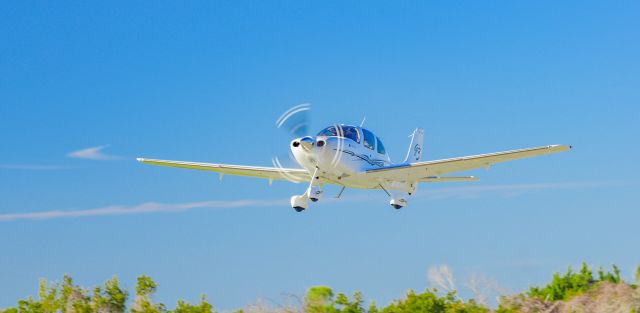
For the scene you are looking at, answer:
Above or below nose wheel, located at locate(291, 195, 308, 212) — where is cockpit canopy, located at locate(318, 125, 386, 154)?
above

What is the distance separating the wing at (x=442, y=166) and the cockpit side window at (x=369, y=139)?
1.20 meters

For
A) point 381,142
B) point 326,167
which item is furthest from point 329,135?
point 381,142

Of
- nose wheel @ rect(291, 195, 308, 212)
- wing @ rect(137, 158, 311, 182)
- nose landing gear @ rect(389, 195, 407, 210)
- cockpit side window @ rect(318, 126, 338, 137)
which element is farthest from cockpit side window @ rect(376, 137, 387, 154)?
nose wheel @ rect(291, 195, 308, 212)

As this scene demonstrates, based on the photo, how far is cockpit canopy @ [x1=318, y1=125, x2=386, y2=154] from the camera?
31.0m

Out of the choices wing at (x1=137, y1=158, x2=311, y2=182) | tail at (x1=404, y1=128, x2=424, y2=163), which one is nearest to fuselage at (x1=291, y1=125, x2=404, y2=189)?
wing at (x1=137, y1=158, x2=311, y2=182)

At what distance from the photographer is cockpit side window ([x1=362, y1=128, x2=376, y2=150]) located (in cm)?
3256

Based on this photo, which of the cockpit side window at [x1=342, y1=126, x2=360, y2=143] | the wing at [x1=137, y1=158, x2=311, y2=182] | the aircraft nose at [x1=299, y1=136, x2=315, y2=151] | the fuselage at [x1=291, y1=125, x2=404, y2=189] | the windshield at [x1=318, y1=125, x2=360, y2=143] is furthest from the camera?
the wing at [x1=137, y1=158, x2=311, y2=182]

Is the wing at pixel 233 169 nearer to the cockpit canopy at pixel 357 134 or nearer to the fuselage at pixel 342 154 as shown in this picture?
the fuselage at pixel 342 154

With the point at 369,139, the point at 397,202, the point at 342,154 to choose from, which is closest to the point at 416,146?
the point at 397,202

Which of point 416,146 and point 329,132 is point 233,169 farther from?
point 416,146

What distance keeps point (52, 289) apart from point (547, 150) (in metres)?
27.5

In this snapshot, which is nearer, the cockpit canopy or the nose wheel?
the nose wheel

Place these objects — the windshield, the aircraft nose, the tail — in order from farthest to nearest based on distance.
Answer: the tail
the windshield
the aircraft nose

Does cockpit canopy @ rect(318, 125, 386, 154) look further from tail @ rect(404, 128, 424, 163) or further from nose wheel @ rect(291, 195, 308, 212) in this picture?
tail @ rect(404, 128, 424, 163)
